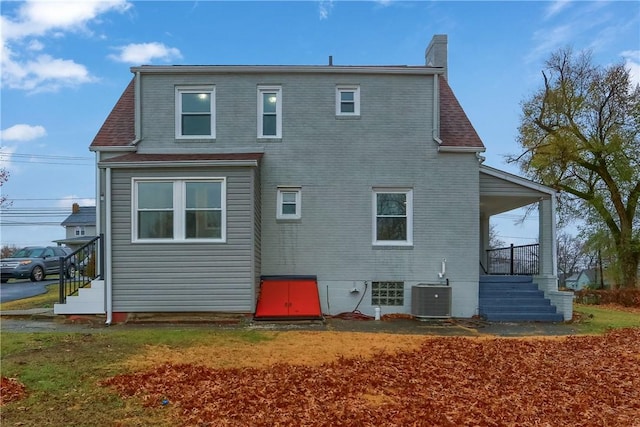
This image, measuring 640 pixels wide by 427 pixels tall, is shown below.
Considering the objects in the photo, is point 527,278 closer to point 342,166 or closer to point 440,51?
point 342,166

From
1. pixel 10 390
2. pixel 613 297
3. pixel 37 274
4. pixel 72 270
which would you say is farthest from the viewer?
pixel 37 274

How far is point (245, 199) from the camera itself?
33.4 ft

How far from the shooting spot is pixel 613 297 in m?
19.0

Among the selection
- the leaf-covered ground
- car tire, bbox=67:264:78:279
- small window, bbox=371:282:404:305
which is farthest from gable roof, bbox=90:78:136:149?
the leaf-covered ground

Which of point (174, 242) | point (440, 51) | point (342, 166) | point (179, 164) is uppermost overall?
point (440, 51)

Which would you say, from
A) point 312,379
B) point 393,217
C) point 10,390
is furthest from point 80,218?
point 312,379

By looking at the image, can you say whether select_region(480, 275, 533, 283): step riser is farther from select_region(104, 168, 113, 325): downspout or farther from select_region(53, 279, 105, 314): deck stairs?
Answer: select_region(53, 279, 105, 314): deck stairs

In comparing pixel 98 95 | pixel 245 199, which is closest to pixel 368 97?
pixel 245 199

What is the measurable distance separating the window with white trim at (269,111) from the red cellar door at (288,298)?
12.2 feet

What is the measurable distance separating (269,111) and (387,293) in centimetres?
552

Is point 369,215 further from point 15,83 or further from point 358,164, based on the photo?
point 15,83

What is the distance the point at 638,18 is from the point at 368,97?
1071 cm

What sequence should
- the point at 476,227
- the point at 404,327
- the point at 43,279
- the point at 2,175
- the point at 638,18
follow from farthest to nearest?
the point at 43,279 < the point at 2,175 < the point at 638,18 < the point at 476,227 < the point at 404,327

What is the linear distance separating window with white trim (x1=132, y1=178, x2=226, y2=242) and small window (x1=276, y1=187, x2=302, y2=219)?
1.77 metres
